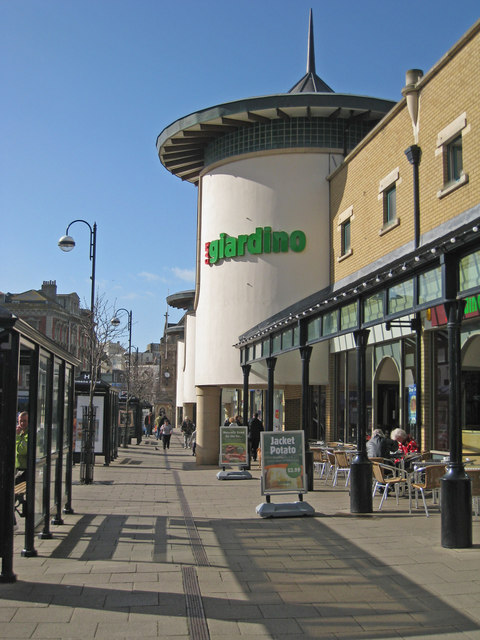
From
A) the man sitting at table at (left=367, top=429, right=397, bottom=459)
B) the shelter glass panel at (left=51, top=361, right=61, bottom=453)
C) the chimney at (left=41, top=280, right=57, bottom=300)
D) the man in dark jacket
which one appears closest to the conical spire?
the man in dark jacket

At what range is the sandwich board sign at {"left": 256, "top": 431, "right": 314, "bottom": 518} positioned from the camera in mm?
12070

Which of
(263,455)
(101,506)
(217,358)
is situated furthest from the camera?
A: (217,358)

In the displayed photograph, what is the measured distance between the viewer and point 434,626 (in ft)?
19.1

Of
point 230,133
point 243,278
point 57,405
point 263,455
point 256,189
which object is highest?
point 230,133

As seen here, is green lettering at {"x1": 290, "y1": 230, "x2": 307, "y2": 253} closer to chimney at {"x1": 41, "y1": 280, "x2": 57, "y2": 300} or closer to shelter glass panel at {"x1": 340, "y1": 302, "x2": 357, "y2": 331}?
shelter glass panel at {"x1": 340, "y1": 302, "x2": 357, "y2": 331}

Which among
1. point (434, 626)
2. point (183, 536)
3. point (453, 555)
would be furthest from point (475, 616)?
point (183, 536)

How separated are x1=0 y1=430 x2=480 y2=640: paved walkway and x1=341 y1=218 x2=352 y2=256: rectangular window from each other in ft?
39.6

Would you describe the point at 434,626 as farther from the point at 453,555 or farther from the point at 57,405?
the point at 57,405

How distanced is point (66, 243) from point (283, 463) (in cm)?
1190

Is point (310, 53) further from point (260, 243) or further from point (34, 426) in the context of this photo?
point (34, 426)

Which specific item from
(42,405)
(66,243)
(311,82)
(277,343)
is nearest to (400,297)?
(42,405)

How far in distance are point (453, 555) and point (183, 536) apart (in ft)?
11.9

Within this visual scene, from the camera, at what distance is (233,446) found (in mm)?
20391

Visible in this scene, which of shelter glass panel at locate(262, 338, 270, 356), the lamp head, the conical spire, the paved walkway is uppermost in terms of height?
the conical spire
